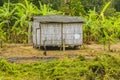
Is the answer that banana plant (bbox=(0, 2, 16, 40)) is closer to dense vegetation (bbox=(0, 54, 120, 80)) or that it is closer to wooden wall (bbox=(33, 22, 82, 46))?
wooden wall (bbox=(33, 22, 82, 46))

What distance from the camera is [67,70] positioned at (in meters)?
15.9

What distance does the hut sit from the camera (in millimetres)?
23562

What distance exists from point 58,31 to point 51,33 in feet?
1.48

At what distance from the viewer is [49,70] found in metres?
16.4

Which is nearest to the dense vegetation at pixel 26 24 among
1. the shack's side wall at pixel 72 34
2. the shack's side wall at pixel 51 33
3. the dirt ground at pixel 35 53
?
the dirt ground at pixel 35 53

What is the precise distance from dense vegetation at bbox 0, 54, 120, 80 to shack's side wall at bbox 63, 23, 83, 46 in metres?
6.21

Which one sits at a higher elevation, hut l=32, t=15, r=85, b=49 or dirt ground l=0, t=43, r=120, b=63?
hut l=32, t=15, r=85, b=49

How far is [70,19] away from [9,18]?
6.11 metres

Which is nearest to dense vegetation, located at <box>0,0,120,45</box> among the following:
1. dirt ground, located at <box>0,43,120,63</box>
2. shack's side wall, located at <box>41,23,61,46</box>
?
dirt ground, located at <box>0,43,120,63</box>

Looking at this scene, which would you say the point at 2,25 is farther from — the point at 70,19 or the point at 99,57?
the point at 99,57

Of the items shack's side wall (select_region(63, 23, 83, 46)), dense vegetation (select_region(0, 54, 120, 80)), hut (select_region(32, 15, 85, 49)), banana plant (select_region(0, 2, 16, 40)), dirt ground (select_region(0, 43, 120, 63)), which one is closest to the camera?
dense vegetation (select_region(0, 54, 120, 80))

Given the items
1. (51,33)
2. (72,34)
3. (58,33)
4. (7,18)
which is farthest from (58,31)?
(7,18)

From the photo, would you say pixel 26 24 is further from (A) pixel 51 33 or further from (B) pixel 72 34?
(B) pixel 72 34

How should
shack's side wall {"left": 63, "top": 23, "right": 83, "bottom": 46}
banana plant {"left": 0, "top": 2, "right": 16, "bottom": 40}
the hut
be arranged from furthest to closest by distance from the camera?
banana plant {"left": 0, "top": 2, "right": 16, "bottom": 40}, shack's side wall {"left": 63, "top": 23, "right": 83, "bottom": 46}, the hut
